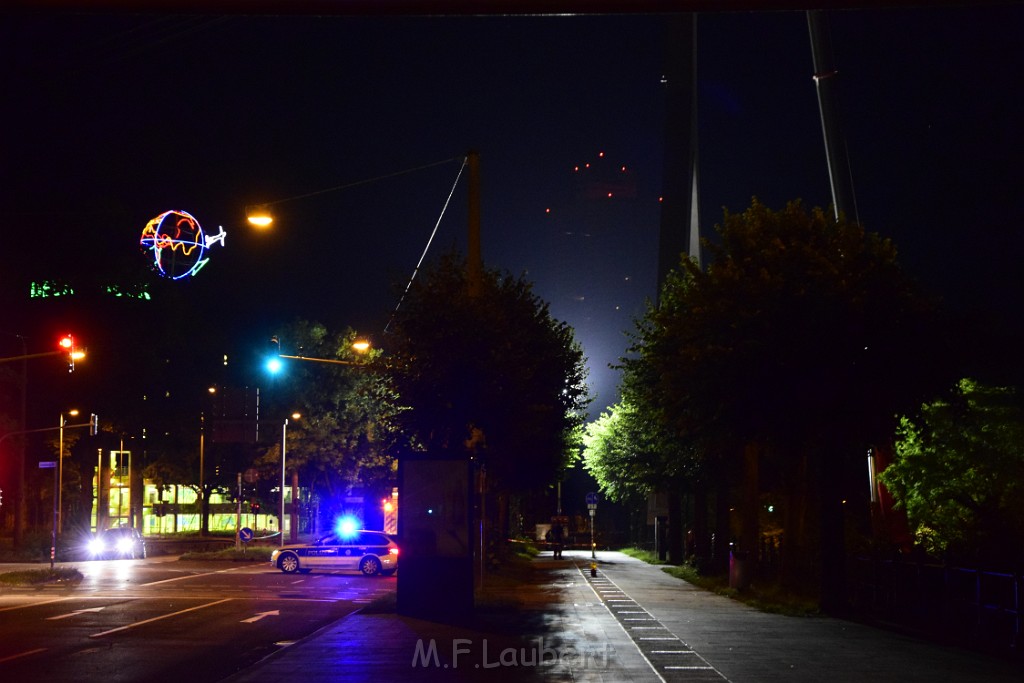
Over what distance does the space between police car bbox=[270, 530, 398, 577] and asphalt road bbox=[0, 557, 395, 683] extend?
743 millimetres

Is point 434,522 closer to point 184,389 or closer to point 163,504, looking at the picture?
point 184,389

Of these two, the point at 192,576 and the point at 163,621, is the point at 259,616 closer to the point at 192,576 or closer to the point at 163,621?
the point at 163,621

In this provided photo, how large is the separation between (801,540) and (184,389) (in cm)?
Result: 4267

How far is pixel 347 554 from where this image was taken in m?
41.4

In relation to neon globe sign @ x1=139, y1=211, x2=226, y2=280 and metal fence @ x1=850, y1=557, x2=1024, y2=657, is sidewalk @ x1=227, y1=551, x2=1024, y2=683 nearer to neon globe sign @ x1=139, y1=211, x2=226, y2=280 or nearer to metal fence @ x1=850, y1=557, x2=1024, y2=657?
metal fence @ x1=850, y1=557, x2=1024, y2=657

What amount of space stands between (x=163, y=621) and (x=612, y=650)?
32.4 feet

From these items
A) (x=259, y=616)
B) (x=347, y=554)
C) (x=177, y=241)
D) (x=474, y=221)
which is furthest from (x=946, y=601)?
(x=177, y=241)

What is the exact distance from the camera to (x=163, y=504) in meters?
110

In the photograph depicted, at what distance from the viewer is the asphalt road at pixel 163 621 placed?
1532cm

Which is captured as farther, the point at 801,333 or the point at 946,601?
the point at 801,333

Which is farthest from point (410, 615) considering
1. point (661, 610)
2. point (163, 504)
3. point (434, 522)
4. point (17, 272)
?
point (163, 504)

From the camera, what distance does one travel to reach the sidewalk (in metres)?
14.2

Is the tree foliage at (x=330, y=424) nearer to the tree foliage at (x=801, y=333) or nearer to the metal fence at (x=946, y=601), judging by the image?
the tree foliage at (x=801, y=333)

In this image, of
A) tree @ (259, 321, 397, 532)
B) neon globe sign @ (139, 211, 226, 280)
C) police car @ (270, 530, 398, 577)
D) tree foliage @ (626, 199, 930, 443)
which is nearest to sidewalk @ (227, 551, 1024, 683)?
tree foliage @ (626, 199, 930, 443)
